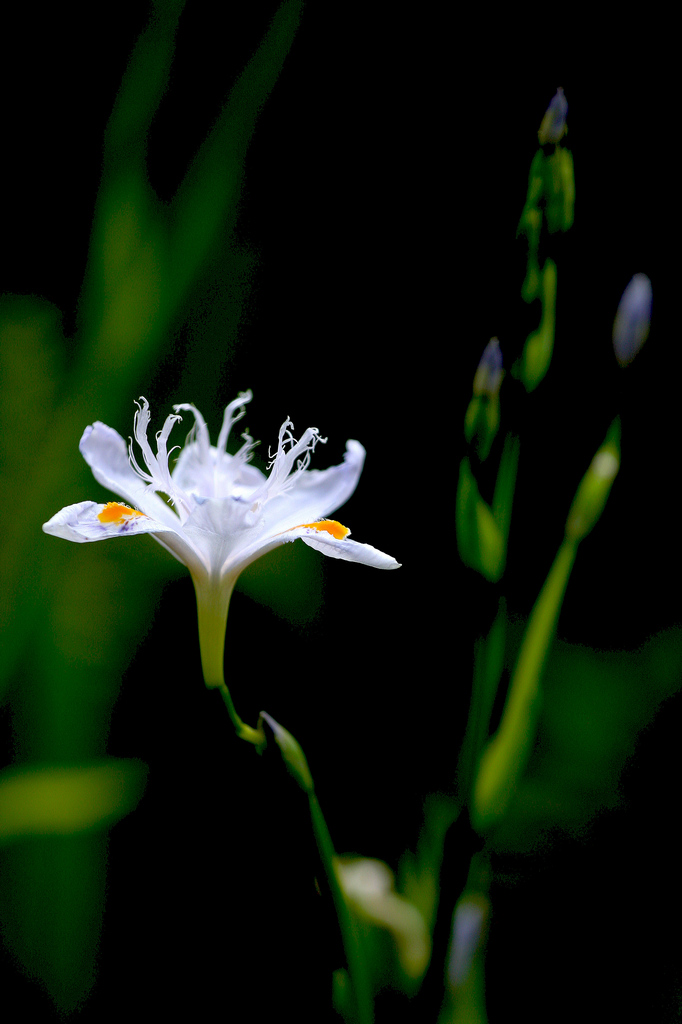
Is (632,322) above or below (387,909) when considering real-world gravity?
above

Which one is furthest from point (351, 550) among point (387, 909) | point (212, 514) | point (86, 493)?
point (86, 493)

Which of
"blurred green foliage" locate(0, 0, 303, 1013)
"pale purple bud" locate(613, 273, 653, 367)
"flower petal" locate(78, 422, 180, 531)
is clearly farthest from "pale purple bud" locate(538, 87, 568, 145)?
"blurred green foliage" locate(0, 0, 303, 1013)

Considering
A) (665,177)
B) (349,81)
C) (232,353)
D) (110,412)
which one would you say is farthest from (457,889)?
(349,81)

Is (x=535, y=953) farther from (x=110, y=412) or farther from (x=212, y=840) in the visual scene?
(x=110, y=412)

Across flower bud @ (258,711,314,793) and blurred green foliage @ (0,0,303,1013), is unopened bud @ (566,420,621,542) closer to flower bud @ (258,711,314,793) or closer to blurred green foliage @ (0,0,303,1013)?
flower bud @ (258,711,314,793)

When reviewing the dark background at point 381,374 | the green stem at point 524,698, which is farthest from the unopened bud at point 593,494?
the dark background at point 381,374

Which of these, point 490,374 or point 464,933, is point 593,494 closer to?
point 490,374

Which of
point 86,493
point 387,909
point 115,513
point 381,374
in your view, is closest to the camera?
point 115,513

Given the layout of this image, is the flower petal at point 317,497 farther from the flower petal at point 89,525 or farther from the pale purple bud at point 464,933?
the pale purple bud at point 464,933
